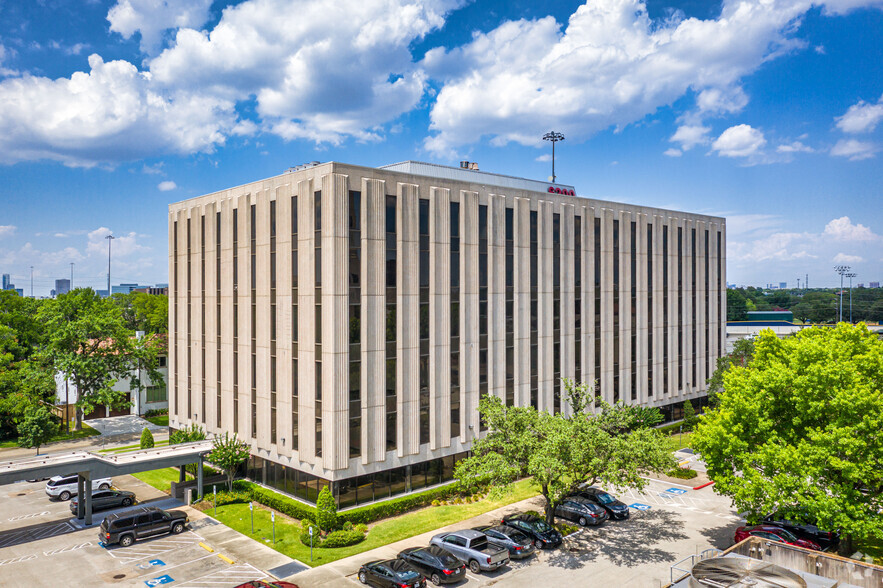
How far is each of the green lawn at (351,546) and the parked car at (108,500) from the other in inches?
203

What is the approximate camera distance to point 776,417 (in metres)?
27.3

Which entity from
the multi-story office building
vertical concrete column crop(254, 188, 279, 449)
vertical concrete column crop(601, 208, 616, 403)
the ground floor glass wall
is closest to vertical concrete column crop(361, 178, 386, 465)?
the multi-story office building

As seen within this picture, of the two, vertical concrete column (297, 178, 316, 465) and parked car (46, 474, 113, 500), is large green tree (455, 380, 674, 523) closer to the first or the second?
vertical concrete column (297, 178, 316, 465)

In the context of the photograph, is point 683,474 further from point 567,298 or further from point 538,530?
point 538,530

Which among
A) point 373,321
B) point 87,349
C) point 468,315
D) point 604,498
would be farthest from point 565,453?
point 87,349

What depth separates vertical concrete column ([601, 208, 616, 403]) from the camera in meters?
48.7

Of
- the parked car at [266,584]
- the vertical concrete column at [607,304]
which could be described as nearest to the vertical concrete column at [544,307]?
the vertical concrete column at [607,304]

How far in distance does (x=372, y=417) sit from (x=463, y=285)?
11016 millimetres

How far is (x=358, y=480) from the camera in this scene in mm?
34156

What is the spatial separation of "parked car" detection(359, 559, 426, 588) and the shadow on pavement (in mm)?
7476

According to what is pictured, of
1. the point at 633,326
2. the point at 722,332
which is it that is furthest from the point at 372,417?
the point at 722,332

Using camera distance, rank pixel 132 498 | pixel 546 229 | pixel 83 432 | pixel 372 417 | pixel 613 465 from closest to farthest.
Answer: pixel 613 465, pixel 372 417, pixel 132 498, pixel 546 229, pixel 83 432

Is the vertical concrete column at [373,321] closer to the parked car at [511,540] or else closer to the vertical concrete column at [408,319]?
the vertical concrete column at [408,319]

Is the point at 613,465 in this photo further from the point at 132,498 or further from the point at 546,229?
the point at 132,498
